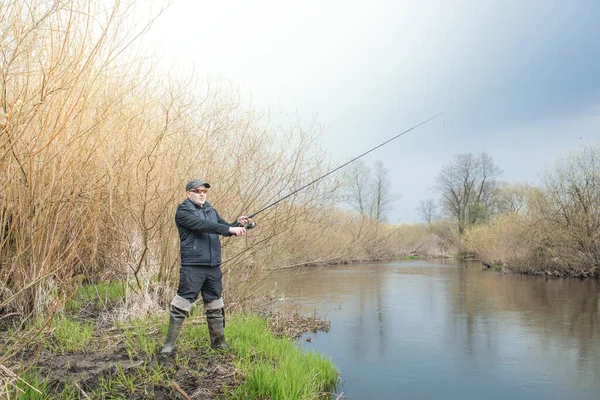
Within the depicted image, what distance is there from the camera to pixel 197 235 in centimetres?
444

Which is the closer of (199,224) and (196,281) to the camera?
(199,224)

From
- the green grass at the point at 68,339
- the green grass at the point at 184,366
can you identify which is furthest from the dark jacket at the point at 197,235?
the green grass at the point at 68,339

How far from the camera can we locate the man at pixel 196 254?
429cm

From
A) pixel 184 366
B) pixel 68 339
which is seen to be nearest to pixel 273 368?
pixel 184 366

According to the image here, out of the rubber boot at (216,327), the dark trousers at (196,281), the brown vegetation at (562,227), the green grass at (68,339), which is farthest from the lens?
the brown vegetation at (562,227)

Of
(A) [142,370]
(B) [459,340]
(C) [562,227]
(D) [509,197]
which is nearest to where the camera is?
(A) [142,370]

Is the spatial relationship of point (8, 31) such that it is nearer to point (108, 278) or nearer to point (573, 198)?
point (108, 278)

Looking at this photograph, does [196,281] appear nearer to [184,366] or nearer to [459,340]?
[184,366]

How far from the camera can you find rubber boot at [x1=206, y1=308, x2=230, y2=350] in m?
4.72

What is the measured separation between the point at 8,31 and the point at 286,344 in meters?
4.85

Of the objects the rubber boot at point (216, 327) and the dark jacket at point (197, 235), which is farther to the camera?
the rubber boot at point (216, 327)

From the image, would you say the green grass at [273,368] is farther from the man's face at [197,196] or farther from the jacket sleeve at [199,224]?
the man's face at [197,196]

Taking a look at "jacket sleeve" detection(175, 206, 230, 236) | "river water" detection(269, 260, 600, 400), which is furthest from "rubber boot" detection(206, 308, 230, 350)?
"river water" detection(269, 260, 600, 400)

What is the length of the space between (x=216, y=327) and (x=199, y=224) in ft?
4.09
